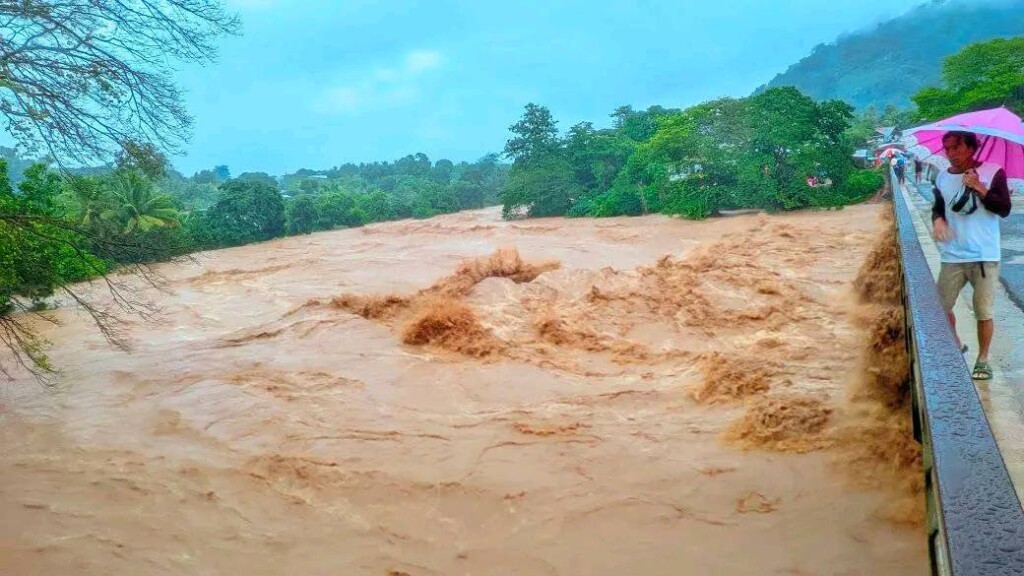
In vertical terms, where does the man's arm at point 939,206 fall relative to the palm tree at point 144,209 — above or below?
below

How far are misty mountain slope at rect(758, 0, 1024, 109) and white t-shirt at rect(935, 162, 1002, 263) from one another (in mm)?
116602

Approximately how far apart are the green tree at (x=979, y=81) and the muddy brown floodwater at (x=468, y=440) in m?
17.2

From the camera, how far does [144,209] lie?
2662cm

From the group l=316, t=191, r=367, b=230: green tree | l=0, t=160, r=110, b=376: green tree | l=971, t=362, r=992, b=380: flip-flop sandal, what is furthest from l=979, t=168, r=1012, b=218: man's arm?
l=316, t=191, r=367, b=230: green tree

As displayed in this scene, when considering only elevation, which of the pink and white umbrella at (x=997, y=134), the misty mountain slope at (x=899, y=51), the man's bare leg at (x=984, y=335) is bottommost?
the man's bare leg at (x=984, y=335)

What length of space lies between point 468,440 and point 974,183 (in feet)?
15.2

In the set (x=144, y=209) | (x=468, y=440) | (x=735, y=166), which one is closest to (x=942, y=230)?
(x=468, y=440)

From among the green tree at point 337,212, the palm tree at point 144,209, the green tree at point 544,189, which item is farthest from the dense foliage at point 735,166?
the palm tree at point 144,209

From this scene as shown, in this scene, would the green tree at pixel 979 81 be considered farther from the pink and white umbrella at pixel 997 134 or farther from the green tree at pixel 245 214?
the green tree at pixel 245 214

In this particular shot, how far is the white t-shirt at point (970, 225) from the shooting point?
160 inches

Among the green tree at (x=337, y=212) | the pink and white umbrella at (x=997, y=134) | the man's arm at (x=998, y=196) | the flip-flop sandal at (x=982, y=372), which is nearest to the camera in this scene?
the pink and white umbrella at (x=997, y=134)

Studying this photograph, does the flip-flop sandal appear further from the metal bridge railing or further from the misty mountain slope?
the misty mountain slope

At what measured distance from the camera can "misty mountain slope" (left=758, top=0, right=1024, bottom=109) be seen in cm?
10994

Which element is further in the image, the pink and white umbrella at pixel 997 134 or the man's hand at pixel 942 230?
the man's hand at pixel 942 230
